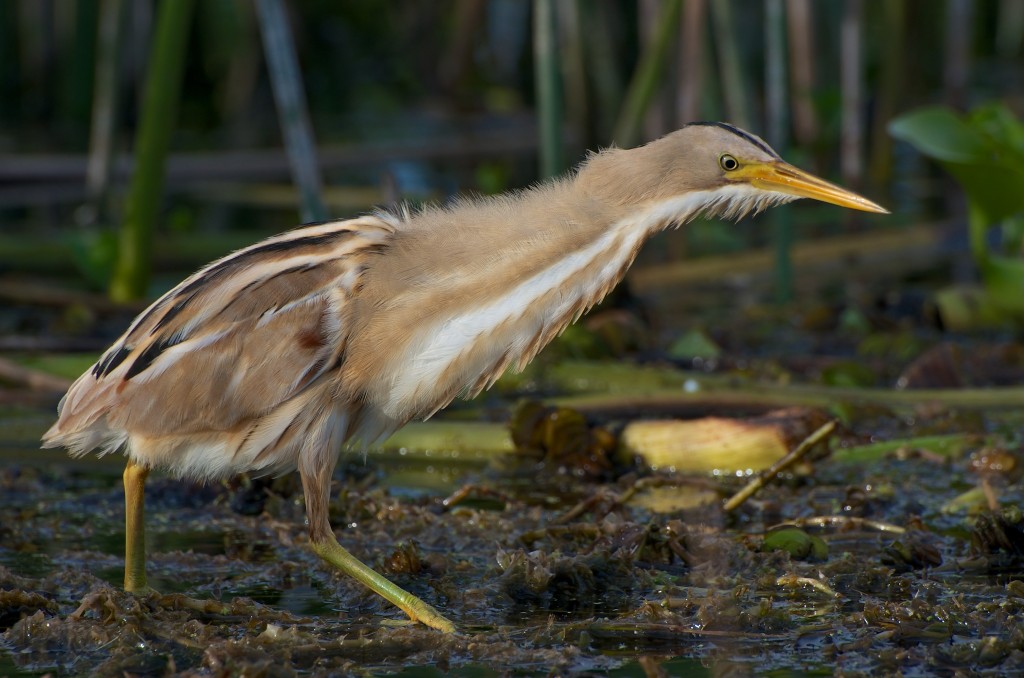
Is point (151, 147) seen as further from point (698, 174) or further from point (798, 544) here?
point (798, 544)

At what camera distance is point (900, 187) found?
1039 centimetres

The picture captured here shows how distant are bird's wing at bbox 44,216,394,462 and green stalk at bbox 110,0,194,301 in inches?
Result: 85.9

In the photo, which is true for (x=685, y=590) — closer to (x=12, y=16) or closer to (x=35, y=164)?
(x=35, y=164)

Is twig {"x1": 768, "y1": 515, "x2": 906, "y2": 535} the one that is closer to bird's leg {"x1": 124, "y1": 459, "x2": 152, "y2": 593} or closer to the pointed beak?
the pointed beak

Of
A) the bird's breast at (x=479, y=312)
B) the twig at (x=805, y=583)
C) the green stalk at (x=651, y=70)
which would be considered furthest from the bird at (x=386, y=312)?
the green stalk at (x=651, y=70)

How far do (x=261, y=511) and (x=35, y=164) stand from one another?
5.43 m

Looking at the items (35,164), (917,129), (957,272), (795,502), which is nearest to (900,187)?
(957,272)

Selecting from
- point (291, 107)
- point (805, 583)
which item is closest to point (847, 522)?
point (805, 583)

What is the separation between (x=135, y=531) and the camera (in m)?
3.65

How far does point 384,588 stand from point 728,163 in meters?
1.23

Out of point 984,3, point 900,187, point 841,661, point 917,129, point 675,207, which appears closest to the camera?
point 841,661

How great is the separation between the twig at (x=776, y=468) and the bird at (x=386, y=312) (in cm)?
90

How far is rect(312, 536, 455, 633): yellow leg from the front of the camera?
10.8 ft

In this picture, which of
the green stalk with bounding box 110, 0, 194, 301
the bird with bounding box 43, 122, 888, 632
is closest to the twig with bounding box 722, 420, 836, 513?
the bird with bounding box 43, 122, 888, 632
